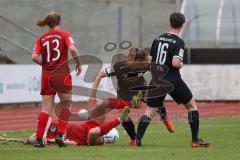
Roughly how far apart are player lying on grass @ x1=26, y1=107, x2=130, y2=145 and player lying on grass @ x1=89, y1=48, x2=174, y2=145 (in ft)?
0.93

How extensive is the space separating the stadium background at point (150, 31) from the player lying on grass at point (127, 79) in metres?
15.2

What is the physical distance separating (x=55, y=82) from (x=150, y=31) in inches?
962

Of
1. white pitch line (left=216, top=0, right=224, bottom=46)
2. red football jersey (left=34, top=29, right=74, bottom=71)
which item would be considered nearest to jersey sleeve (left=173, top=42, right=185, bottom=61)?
red football jersey (left=34, top=29, right=74, bottom=71)

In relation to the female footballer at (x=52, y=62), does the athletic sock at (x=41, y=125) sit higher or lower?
lower

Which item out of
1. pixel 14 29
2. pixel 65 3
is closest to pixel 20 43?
pixel 14 29

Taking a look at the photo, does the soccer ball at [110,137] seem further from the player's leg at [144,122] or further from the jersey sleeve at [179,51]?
the jersey sleeve at [179,51]

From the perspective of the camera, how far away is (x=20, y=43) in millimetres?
35188

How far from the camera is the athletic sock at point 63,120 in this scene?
12.7m

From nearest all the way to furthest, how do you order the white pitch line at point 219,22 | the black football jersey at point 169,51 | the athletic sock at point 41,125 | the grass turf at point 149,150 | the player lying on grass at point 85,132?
the grass turf at point 149,150, the athletic sock at point 41,125, the black football jersey at point 169,51, the player lying on grass at point 85,132, the white pitch line at point 219,22

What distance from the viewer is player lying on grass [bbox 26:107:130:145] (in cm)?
1307

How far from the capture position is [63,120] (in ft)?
42.0

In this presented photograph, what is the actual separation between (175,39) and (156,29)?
2429cm

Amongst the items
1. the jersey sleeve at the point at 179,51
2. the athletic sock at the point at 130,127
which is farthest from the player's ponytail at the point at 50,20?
the athletic sock at the point at 130,127

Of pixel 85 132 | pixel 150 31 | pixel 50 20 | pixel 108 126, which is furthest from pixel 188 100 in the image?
pixel 150 31
